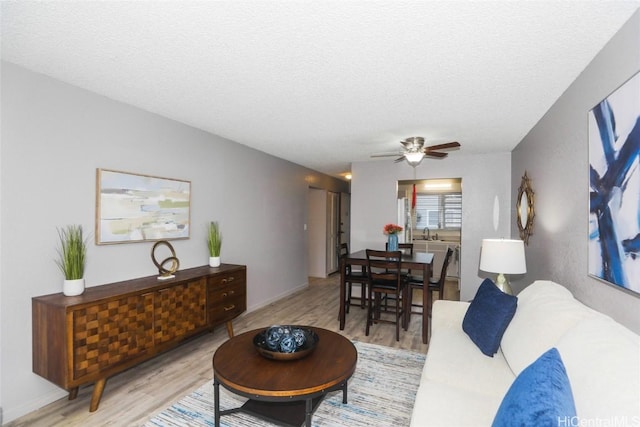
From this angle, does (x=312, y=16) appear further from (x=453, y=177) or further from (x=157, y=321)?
(x=453, y=177)

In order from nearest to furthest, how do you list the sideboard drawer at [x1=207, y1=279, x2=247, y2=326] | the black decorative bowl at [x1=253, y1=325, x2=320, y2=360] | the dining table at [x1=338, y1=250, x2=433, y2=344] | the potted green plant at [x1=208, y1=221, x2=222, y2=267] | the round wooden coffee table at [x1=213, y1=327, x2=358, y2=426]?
the round wooden coffee table at [x1=213, y1=327, x2=358, y2=426], the black decorative bowl at [x1=253, y1=325, x2=320, y2=360], the sideboard drawer at [x1=207, y1=279, x2=247, y2=326], the dining table at [x1=338, y1=250, x2=433, y2=344], the potted green plant at [x1=208, y1=221, x2=222, y2=267]

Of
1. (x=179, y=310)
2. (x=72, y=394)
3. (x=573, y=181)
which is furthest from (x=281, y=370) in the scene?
(x=573, y=181)

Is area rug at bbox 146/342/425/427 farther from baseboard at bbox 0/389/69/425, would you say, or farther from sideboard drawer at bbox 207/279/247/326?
baseboard at bbox 0/389/69/425

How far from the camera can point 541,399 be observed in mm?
950

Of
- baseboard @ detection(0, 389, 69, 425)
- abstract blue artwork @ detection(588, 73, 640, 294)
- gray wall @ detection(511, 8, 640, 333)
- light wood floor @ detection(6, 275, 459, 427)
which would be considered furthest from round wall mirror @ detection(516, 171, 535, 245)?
baseboard @ detection(0, 389, 69, 425)

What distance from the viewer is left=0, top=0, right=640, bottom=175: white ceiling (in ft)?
4.92

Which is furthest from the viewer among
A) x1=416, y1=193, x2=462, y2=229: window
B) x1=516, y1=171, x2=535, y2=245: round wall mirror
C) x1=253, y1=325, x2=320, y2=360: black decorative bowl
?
x1=416, y1=193, x2=462, y2=229: window

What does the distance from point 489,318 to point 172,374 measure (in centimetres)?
268

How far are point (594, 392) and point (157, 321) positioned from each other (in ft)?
9.32

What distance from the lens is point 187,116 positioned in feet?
10.4

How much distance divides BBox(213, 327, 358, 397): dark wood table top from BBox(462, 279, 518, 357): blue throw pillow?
900 mm

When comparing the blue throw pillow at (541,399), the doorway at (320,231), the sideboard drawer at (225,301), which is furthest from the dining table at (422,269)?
the doorway at (320,231)

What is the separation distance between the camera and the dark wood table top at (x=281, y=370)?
5.49 ft

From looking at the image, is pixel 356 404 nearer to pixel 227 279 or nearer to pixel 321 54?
pixel 227 279
